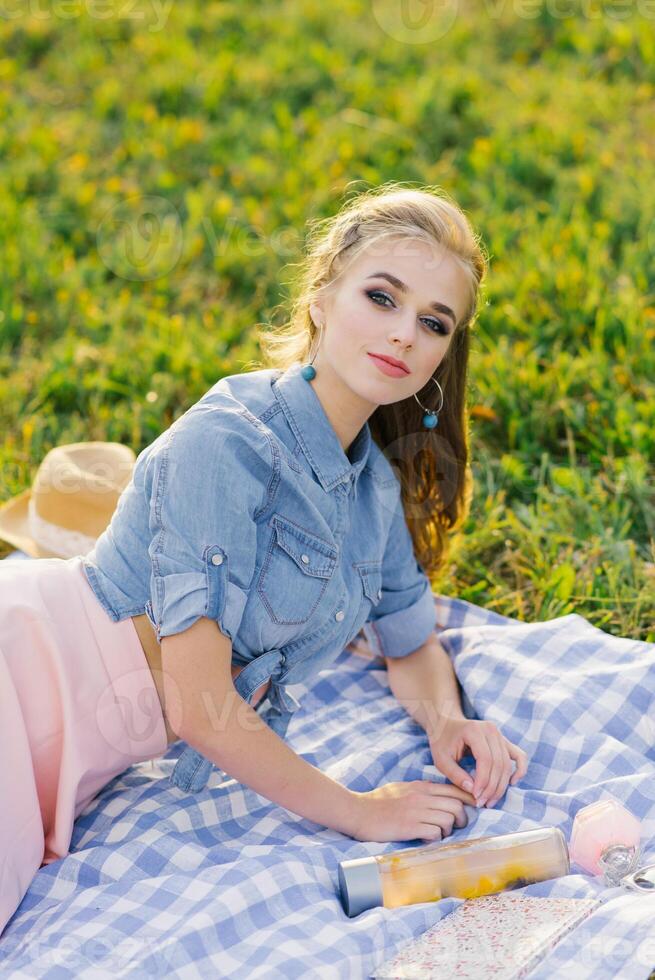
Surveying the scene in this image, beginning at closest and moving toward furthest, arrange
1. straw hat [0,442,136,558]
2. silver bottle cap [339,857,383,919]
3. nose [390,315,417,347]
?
1. silver bottle cap [339,857,383,919]
2. nose [390,315,417,347]
3. straw hat [0,442,136,558]

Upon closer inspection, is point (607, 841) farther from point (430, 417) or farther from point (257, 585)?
point (430, 417)

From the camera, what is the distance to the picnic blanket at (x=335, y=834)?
1820mm

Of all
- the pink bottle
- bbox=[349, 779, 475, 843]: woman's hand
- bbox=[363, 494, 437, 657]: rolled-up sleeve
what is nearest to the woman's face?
bbox=[363, 494, 437, 657]: rolled-up sleeve

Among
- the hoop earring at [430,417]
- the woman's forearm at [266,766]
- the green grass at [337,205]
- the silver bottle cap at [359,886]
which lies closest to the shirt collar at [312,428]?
the hoop earring at [430,417]

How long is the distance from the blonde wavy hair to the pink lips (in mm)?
193

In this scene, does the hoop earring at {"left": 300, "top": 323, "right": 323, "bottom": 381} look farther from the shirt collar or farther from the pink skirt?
the pink skirt

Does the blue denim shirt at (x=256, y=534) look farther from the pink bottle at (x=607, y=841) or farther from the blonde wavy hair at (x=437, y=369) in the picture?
the pink bottle at (x=607, y=841)

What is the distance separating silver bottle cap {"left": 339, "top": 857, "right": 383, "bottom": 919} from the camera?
1964 millimetres

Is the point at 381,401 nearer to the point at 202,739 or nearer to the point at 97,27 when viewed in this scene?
the point at 202,739

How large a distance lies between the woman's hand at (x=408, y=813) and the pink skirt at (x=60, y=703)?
1.31 ft

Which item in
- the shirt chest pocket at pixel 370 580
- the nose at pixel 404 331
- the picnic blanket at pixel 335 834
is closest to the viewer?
the picnic blanket at pixel 335 834

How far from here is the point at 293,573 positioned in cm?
217

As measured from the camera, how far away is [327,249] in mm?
2342

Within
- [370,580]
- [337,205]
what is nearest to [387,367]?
[370,580]
